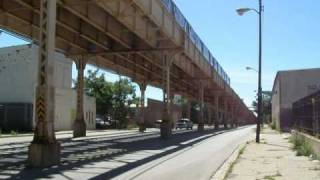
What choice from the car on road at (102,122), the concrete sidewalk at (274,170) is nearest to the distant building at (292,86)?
the car on road at (102,122)

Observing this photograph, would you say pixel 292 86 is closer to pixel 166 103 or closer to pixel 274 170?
pixel 166 103

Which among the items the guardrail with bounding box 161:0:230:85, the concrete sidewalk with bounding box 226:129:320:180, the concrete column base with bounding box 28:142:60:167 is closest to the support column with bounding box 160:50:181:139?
the guardrail with bounding box 161:0:230:85

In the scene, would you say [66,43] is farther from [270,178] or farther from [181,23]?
[270,178]

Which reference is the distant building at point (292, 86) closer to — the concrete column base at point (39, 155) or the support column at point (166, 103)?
the support column at point (166, 103)

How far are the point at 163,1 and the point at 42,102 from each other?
21.0 m

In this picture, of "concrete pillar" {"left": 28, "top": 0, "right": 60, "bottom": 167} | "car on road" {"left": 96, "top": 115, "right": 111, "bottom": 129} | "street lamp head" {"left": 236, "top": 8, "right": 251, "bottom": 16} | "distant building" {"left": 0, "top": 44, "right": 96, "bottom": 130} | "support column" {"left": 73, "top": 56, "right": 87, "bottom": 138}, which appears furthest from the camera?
"car on road" {"left": 96, "top": 115, "right": 111, "bottom": 129}

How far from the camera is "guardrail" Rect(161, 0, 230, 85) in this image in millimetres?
42438

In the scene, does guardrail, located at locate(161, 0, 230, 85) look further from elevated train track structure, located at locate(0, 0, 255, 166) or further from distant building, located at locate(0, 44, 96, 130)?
distant building, located at locate(0, 44, 96, 130)

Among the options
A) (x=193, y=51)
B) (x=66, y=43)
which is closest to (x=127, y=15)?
(x=66, y=43)

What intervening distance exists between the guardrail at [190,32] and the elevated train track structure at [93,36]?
0.07m

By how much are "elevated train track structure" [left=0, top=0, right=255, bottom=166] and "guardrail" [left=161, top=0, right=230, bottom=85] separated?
72 millimetres

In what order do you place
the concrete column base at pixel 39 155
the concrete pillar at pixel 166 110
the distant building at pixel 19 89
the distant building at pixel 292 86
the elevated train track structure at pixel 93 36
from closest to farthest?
the concrete column base at pixel 39 155
the elevated train track structure at pixel 93 36
the concrete pillar at pixel 166 110
the distant building at pixel 19 89
the distant building at pixel 292 86

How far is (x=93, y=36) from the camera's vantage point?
39.0 meters

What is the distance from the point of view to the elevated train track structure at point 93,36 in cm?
1875
